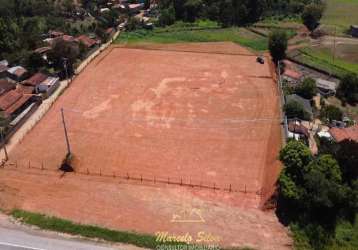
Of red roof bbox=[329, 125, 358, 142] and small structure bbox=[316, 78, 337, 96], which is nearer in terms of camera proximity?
red roof bbox=[329, 125, 358, 142]

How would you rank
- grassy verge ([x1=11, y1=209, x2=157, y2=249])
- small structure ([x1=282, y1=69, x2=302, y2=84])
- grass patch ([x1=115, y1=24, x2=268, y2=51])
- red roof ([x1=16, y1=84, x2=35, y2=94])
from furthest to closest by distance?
1. grass patch ([x1=115, y1=24, x2=268, y2=51])
2. small structure ([x1=282, y1=69, x2=302, y2=84])
3. red roof ([x1=16, y1=84, x2=35, y2=94])
4. grassy verge ([x1=11, y1=209, x2=157, y2=249])

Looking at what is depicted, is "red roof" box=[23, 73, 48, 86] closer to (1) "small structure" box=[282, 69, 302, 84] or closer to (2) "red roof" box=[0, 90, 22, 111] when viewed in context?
(2) "red roof" box=[0, 90, 22, 111]

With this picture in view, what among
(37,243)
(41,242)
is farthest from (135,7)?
(37,243)

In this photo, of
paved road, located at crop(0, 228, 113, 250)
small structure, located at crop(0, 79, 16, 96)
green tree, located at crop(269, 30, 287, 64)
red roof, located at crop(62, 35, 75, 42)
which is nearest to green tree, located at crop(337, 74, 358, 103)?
green tree, located at crop(269, 30, 287, 64)

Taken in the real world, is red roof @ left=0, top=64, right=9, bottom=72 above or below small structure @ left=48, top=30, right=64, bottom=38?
below

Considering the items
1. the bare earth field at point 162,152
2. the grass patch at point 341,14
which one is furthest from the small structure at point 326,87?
the grass patch at point 341,14

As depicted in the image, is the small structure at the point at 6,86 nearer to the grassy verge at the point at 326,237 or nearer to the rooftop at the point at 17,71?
the rooftop at the point at 17,71

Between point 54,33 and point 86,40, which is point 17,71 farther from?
point 54,33
